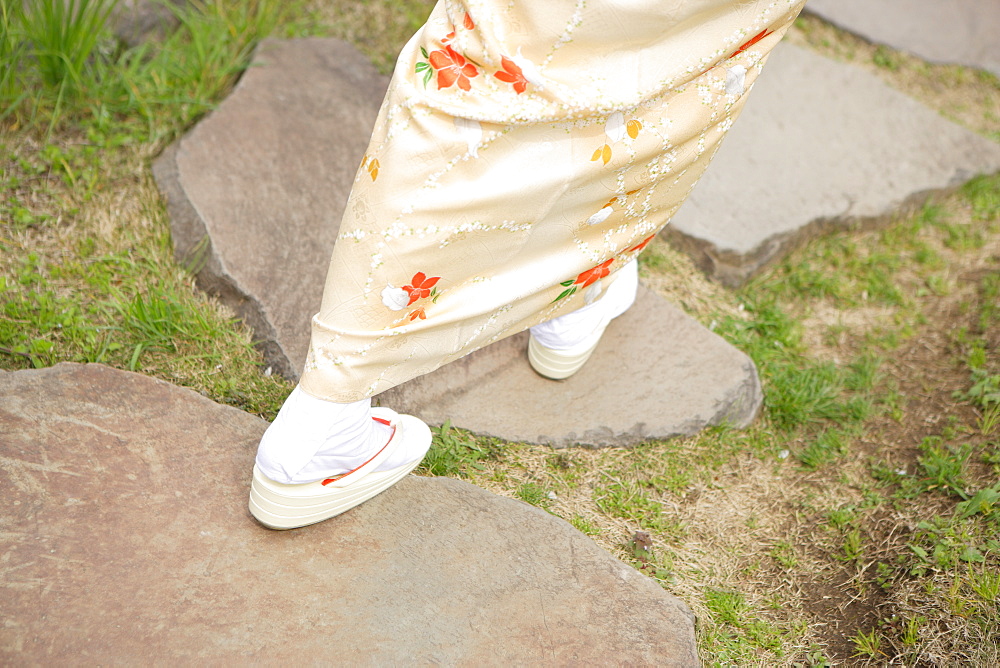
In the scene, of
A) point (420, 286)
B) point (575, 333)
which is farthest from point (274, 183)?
point (420, 286)

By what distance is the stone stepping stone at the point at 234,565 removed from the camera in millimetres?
1388

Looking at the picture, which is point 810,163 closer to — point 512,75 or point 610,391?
point 610,391

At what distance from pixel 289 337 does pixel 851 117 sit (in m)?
2.30

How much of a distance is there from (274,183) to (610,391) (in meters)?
1.09

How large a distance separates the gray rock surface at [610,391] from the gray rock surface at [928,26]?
2310mm

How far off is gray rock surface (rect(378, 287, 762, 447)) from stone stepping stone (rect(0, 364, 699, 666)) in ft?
0.86

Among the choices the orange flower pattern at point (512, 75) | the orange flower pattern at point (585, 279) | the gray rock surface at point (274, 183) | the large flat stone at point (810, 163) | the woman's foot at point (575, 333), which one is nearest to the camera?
the orange flower pattern at point (512, 75)

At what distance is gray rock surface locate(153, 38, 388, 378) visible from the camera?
203cm

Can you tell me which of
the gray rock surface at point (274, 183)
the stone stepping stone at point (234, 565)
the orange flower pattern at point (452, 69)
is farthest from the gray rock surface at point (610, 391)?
the orange flower pattern at point (452, 69)

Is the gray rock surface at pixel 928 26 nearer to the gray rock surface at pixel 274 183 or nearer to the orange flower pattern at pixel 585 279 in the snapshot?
the gray rock surface at pixel 274 183

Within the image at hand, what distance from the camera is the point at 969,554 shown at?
→ 1.73 metres

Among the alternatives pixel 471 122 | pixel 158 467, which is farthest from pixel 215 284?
pixel 471 122

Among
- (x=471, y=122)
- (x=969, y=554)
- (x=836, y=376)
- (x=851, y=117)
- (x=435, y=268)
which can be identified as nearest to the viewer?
(x=471, y=122)

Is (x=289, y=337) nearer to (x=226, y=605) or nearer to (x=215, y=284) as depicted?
(x=215, y=284)
